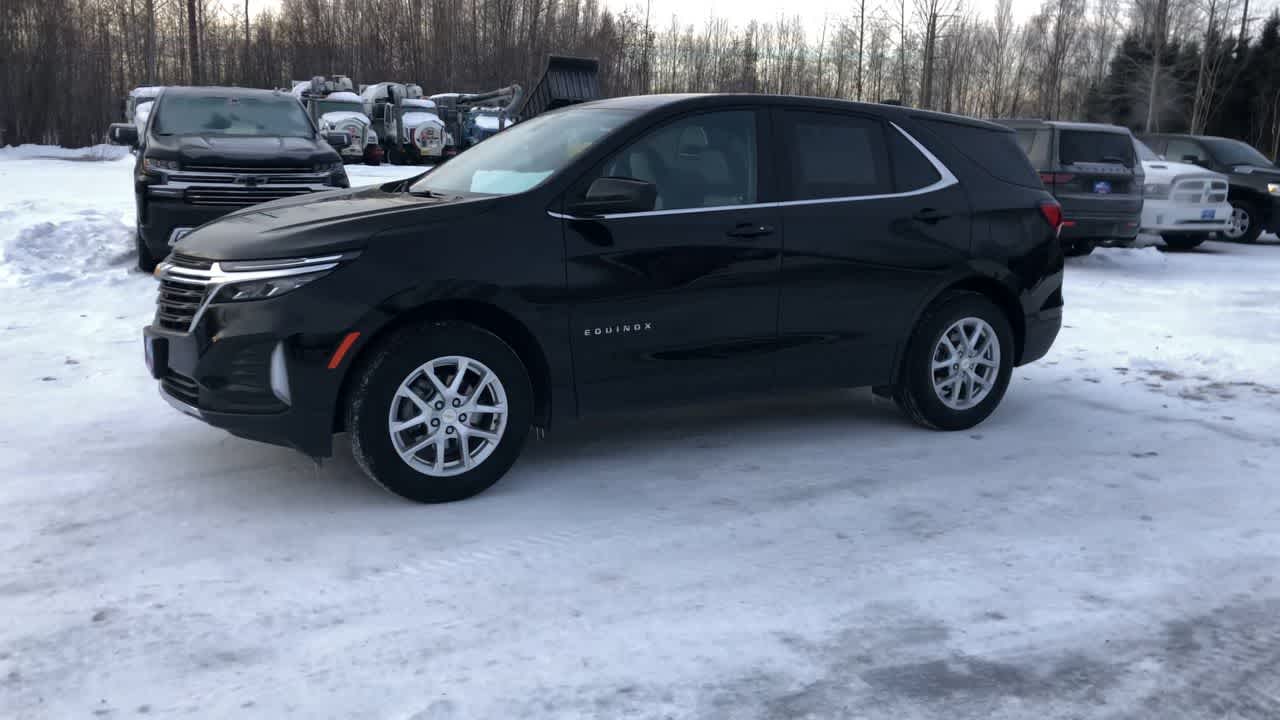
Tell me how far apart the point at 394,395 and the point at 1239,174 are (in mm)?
18019

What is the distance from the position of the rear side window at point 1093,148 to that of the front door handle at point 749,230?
401 inches

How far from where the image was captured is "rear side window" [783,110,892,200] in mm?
5543

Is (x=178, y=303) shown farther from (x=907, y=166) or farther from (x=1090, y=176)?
(x=1090, y=176)

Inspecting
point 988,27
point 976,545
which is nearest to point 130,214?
point 976,545

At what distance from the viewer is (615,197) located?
4.89 metres

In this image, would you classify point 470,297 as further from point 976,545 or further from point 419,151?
point 419,151

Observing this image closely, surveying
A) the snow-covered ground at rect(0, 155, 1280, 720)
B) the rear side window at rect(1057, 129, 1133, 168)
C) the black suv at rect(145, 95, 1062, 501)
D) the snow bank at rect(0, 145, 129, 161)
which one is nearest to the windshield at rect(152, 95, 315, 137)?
the snow-covered ground at rect(0, 155, 1280, 720)

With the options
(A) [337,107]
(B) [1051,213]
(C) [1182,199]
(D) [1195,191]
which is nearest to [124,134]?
(B) [1051,213]

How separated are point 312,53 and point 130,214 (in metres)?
44.9

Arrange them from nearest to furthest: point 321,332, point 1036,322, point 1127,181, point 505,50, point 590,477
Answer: point 321,332
point 590,477
point 1036,322
point 1127,181
point 505,50

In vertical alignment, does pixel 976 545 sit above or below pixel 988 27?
below

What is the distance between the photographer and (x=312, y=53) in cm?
5503

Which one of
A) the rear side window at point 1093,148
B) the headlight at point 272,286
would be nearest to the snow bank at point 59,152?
the rear side window at point 1093,148

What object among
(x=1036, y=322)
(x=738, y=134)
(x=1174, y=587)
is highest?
(x=738, y=134)
